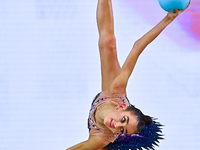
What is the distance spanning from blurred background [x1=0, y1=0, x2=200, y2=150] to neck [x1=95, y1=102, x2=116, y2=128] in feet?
1.70

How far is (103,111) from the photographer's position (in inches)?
68.1

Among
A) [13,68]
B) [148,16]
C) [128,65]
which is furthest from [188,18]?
[13,68]

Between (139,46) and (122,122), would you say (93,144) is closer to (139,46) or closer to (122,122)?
(122,122)

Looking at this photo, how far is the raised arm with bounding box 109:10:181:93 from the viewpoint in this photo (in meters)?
1.56

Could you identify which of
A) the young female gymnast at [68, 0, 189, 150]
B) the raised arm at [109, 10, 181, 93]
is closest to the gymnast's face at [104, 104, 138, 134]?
the young female gymnast at [68, 0, 189, 150]

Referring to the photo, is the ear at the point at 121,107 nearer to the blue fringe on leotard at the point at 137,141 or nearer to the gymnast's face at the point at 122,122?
the gymnast's face at the point at 122,122

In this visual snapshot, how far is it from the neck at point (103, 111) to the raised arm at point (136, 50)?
76 millimetres

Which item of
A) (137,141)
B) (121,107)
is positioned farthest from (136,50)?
(137,141)

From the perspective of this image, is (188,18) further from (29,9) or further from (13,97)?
(13,97)

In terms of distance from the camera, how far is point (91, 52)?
235 centimetres

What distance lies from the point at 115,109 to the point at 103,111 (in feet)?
0.26

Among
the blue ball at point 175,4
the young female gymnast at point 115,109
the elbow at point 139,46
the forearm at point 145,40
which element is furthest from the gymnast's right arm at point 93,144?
the blue ball at point 175,4

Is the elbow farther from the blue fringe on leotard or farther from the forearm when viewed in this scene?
the blue fringe on leotard

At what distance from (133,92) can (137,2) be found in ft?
1.88
